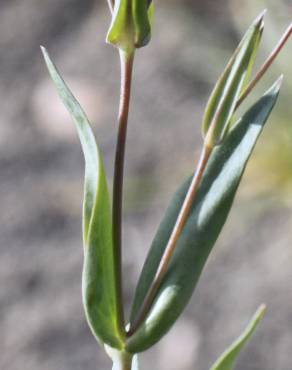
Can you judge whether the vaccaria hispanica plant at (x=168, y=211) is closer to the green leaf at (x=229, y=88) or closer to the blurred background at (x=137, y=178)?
the green leaf at (x=229, y=88)

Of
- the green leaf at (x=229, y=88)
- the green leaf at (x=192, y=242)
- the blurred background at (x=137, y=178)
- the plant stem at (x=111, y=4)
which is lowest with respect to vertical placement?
the blurred background at (x=137, y=178)

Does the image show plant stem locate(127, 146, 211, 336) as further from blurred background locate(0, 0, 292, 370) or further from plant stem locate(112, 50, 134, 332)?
blurred background locate(0, 0, 292, 370)

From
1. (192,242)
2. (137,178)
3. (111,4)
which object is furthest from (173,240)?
(137,178)

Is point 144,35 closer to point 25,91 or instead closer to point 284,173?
point 284,173

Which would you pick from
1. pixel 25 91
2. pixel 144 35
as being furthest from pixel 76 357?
pixel 144 35

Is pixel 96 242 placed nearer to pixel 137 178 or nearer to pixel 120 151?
pixel 120 151

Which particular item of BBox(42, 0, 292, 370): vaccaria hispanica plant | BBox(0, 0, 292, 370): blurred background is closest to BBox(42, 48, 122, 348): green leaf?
BBox(42, 0, 292, 370): vaccaria hispanica plant

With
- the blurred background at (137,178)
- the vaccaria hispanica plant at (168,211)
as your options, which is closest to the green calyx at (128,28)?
the vaccaria hispanica plant at (168,211)
